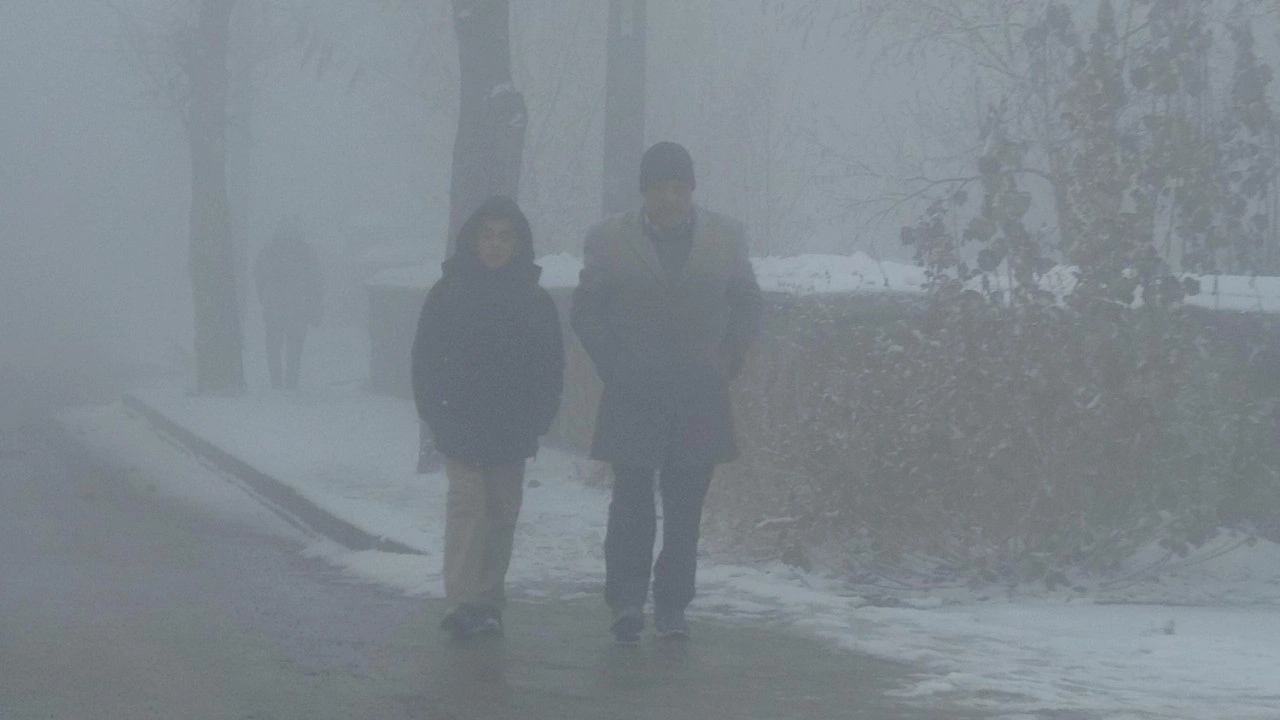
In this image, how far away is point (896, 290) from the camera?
950cm

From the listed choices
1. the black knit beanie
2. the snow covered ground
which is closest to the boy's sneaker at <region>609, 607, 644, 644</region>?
the snow covered ground

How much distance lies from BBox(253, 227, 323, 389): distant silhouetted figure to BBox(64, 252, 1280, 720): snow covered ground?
21.1 ft

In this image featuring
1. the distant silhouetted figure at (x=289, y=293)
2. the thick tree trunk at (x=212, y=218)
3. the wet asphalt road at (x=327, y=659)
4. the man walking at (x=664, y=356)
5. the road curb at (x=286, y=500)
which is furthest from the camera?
the distant silhouetted figure at (x=289, y=293)

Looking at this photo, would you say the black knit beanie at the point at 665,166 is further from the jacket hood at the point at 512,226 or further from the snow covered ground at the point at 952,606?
the snow covered ground at the point at 952,606

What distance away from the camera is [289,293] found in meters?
21.0

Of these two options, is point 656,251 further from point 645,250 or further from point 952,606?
point 952,606

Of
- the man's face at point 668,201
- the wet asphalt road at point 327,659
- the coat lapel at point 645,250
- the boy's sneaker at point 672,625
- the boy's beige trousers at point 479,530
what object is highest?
the man's face at point 668,201

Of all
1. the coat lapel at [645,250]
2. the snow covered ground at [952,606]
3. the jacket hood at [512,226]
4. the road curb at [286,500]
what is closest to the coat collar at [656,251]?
the coat lapel at [645,250]

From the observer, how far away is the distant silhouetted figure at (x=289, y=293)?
2100cm

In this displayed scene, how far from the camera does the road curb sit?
Result: 10484 mm

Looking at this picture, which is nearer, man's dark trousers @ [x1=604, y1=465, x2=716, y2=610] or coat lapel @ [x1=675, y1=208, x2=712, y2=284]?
coat lapel @ [x1=675, y1=208, x2=712, y2=284]

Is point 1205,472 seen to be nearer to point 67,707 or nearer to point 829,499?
point 829,499

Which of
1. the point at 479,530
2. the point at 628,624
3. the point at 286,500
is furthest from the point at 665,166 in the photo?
the point at 286,500

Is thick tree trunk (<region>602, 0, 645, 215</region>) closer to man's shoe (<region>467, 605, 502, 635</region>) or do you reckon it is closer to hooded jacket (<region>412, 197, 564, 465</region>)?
hooded jacket (<region>412, 197, 564, 465</region>)
